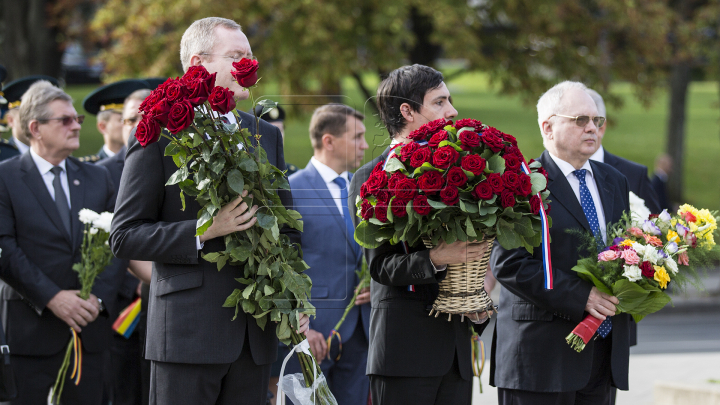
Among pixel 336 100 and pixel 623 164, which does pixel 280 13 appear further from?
pixel 336 100

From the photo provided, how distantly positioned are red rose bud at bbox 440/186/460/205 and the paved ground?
285 centimetres

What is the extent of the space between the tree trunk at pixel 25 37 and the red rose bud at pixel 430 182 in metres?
12.7

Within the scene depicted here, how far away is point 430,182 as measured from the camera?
2.83m

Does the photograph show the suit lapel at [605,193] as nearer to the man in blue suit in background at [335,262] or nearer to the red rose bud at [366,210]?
the man in blue suit in background at [335,262]

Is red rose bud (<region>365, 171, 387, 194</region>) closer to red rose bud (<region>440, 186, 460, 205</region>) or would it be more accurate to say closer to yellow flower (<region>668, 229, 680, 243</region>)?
red rose bud (<region>440, 186, 460, 205</region>)

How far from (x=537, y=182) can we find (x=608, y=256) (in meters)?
0.74

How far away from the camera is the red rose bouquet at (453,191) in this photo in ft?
9.27

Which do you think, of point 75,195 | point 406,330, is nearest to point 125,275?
point 75,195

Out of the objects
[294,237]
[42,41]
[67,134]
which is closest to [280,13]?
[42,41]

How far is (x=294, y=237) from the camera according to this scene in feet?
10.5

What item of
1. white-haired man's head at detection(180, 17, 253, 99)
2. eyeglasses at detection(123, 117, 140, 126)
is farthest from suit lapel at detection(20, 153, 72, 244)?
white-haired man's head at detection(180, 17, 253, 99)

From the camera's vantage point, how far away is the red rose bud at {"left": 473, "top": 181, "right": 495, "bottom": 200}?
280 cm

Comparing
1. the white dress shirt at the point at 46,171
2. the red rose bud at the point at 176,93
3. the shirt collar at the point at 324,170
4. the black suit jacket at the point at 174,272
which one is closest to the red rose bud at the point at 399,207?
the black suit jacket at the point at 174,272

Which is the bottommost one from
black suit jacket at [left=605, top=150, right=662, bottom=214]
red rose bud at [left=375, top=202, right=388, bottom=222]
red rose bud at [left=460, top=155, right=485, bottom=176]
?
red rose bud at [left=375, top=202, right=388, bottom=222]
